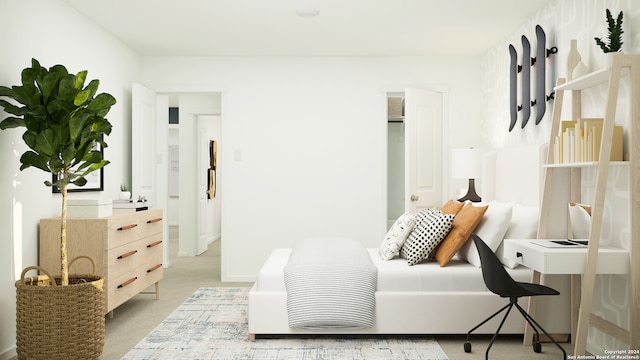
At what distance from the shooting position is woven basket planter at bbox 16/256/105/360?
3.07 meters

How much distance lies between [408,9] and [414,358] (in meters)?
2.72

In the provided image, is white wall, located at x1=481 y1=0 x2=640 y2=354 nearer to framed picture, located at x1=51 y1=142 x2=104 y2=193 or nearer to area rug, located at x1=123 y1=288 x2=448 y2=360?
area rug, located at x1=123 y1=288 x2=448 y2=360

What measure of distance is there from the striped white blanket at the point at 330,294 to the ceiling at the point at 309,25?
6.78 ft

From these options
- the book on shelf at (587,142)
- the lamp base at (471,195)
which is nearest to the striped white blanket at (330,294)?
the book on shelf at (587,142)

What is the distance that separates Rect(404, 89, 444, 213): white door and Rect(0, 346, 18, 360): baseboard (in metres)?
3.65

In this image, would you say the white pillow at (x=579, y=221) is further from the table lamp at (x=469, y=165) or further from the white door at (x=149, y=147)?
the white door at (x=149, y=147)

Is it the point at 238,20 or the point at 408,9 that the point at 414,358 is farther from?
the point at 238,20

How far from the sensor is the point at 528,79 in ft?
14.8

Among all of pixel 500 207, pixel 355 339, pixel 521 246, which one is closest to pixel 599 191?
pixel 521 246

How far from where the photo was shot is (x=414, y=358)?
130 inches

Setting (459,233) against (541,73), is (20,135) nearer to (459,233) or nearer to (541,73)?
(459,233)

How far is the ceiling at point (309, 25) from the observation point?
4344 mm

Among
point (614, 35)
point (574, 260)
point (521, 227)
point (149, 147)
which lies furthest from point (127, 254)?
point (614, 35)

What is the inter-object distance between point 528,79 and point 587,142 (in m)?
1.59
